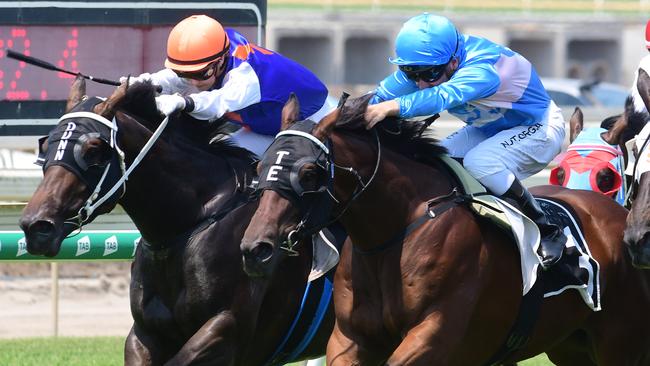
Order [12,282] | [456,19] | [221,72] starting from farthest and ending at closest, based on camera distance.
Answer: [456,19]
[12,282]
[221,72]

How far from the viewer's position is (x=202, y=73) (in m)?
5.91

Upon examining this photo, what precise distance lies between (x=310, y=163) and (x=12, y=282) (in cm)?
789

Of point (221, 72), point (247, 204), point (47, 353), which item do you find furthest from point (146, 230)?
point (47, 353)

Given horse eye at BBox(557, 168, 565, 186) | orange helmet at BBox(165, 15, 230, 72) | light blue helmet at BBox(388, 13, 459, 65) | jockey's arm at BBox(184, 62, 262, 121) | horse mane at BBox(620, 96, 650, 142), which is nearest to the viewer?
light blue helmet at BBox(388, 13, 459, 65)

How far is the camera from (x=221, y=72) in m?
5.98

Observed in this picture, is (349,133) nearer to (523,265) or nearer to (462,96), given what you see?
(462,96)

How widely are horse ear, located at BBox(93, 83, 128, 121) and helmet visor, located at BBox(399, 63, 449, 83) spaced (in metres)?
1.11

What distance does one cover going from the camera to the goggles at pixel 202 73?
589 centimetres

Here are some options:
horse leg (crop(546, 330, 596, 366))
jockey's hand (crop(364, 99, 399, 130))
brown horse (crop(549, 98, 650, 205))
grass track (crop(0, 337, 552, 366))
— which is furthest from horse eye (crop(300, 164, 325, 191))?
grass track (crop(0, 337, 552, 366))

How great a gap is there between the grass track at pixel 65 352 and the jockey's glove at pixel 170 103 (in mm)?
2576

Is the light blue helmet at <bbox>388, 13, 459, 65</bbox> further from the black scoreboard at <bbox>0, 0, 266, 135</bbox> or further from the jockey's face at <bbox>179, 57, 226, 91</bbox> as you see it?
the black scoreboard at <bbox>0, 0, 266, 135</bbox>

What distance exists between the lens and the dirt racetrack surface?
1026 cm

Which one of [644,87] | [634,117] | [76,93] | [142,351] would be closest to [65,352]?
[142,351]

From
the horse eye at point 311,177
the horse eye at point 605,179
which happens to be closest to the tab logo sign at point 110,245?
the horse eye at point 605,179
